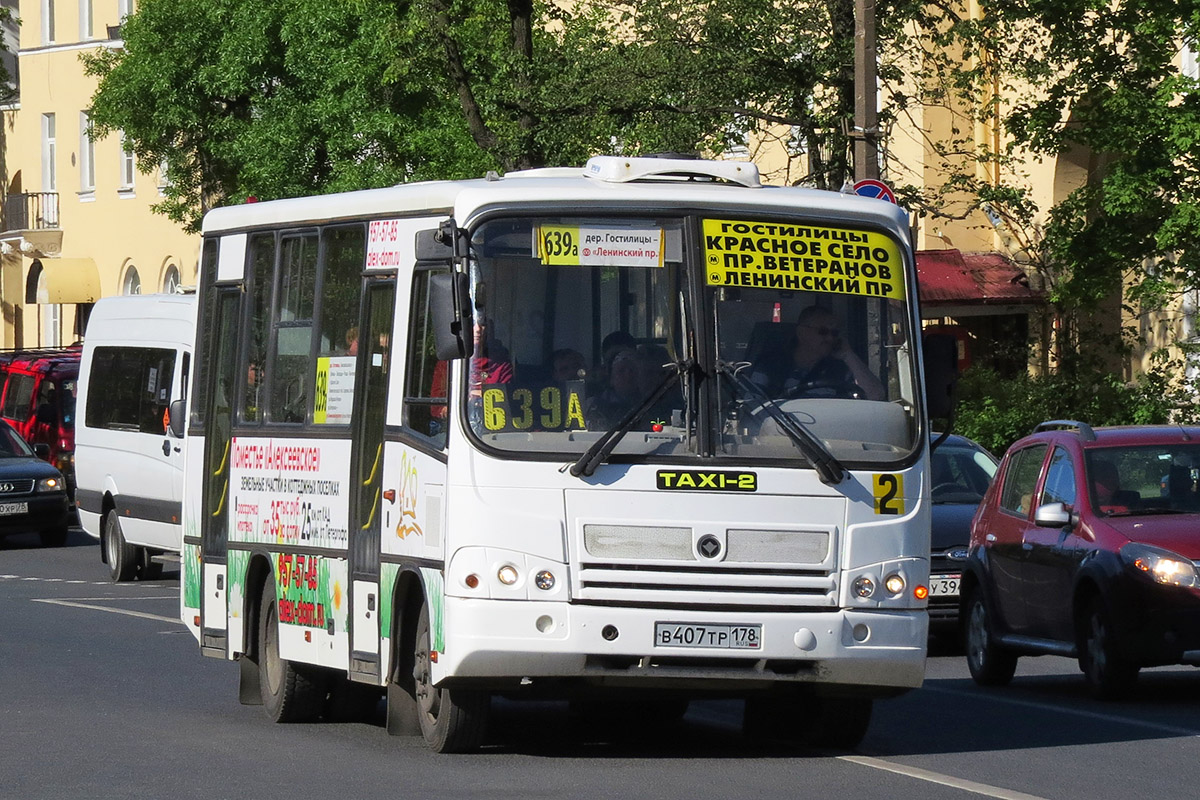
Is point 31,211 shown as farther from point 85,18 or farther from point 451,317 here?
point 451,317

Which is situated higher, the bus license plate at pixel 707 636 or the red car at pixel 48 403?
the red car at pixel 48 403

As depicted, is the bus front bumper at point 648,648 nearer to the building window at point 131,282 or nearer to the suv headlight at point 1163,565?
the suv headlight at point 1163,565

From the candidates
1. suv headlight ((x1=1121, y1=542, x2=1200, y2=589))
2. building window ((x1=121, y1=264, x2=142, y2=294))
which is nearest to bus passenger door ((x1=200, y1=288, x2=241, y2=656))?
suv headlight ((x1=1121, y1=542, x2=1200, y2=589))

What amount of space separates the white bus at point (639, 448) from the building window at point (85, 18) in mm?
51861

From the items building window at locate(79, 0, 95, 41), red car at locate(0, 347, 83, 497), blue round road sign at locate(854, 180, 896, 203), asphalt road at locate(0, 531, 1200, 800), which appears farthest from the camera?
building window at locate(79, 0, 95, 41)

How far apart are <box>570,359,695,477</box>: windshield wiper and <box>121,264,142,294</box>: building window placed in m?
50.9

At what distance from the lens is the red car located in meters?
37.5

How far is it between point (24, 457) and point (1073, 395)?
13185mm

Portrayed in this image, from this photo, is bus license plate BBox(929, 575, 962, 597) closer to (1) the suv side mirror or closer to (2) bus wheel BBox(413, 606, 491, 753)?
(1) the suv side mirror

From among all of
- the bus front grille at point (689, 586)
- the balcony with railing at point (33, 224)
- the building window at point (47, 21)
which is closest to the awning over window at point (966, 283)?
the bus front grille at point (689, 586)

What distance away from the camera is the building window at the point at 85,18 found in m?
62.2

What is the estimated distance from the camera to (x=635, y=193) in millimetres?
11477

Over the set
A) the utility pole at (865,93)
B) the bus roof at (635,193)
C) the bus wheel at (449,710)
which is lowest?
the bus wheel at (449,710)

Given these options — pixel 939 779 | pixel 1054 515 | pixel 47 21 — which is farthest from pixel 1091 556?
pixel 47 21
